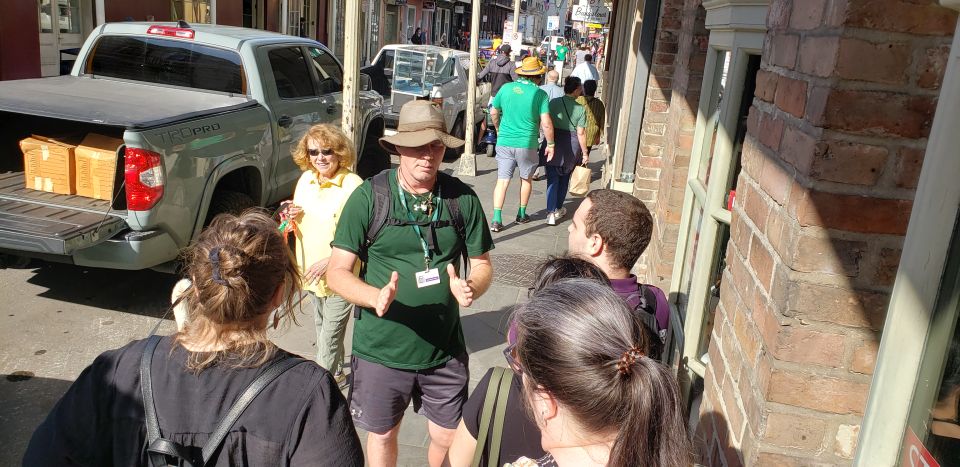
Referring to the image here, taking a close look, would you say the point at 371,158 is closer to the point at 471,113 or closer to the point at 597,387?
the point at 471,113

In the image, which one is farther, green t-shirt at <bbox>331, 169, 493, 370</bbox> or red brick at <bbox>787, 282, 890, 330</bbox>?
green t-shirt at <bbox>331, 169, 493, 370</bbox>

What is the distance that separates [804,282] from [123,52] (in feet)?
22.7

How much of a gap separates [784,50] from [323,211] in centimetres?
268

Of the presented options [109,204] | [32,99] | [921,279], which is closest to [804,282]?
[921,279]

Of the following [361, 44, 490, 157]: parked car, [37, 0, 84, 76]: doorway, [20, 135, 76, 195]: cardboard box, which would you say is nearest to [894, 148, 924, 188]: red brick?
[20, 135, 76, 195]: cardboard box

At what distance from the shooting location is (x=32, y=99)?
5355mm

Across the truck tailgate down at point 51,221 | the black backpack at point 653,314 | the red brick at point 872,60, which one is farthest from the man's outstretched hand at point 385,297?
the truck tailgate down at point 51,221

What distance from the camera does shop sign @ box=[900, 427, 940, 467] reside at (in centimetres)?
125

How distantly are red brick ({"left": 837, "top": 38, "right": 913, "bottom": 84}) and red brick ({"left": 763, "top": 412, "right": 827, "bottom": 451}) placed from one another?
0.77m

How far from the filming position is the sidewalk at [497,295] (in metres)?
4.18

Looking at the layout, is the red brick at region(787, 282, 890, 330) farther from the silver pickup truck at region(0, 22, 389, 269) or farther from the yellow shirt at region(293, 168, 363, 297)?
the silver pickup truck at region(0, 22, 389, 269)

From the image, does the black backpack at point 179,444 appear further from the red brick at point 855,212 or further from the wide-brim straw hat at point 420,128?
the wide-brim straw hat at point 420,128

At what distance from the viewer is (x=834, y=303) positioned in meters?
1.65

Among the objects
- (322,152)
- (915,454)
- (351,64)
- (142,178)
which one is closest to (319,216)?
(322,152)
